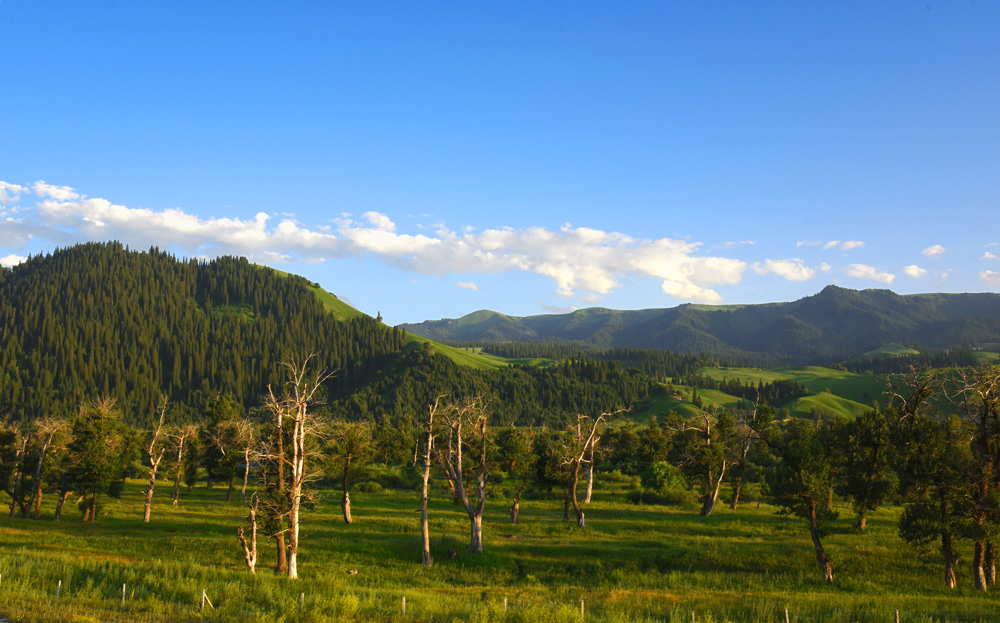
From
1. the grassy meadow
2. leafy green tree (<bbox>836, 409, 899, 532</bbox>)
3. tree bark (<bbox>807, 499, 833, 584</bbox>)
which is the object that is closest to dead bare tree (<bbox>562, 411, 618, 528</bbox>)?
the grassy meadow

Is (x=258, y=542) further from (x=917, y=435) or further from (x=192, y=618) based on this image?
(x=917, y=435)

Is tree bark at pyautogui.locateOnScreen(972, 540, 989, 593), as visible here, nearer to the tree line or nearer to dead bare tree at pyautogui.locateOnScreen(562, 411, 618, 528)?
the tree line

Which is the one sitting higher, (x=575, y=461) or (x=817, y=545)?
(x=575, y=461)

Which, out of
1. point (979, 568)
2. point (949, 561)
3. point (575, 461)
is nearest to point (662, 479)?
point (575, 461)

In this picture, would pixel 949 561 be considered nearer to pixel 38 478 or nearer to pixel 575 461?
pixel 575 461

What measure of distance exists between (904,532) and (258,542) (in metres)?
45.5

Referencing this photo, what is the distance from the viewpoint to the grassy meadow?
2088 centimetres

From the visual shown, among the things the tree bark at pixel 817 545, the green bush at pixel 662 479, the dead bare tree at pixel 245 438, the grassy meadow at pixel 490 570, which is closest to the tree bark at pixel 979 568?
the grassy meadow at pixel 490 570

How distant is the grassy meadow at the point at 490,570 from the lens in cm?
2088

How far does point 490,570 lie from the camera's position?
35.0 meters

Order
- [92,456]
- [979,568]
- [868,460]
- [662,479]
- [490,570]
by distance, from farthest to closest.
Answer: [662,479] → [92,456] → [868,460] → [490,570] → [979,568]

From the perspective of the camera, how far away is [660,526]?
47.6m

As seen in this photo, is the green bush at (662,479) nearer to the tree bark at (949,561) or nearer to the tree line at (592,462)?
the tree line at (592,462)

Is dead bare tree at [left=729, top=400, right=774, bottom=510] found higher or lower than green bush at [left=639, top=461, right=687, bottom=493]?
higher
